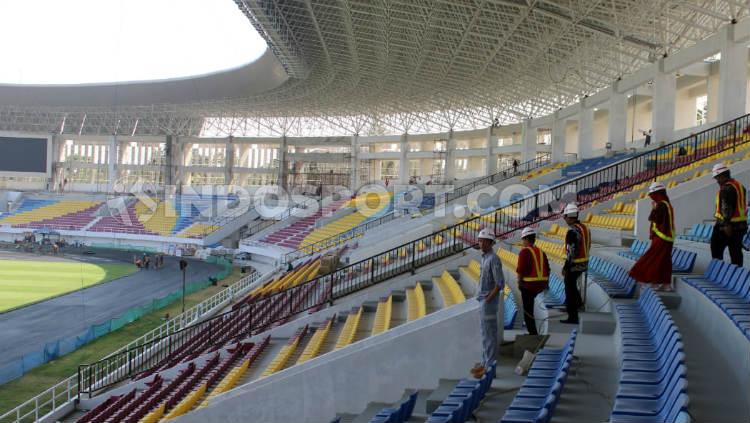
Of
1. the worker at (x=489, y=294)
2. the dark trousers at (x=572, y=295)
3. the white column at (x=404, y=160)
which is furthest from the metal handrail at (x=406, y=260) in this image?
the white column at (x=404, y=160)

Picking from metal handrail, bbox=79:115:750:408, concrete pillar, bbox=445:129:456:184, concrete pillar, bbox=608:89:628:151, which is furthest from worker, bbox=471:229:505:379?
concrete pillar, bbox=445:129:456:184

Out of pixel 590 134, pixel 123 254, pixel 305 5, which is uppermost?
pixel 305 5

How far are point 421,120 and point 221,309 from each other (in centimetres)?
3793

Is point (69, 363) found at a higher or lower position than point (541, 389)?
lower

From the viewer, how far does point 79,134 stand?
6406 cm

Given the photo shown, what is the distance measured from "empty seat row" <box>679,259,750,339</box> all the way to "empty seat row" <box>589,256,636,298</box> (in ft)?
2.10

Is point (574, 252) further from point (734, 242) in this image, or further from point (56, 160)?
point (56, 160)

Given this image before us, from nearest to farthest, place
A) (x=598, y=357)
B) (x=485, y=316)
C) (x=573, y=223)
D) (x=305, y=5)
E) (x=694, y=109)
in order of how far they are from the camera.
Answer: (x=598, y=357), (x=485, y=316), (x=573, y=223), (x=305, y=5), (x=694, y=109)

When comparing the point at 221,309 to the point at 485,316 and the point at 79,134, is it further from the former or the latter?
the point at 79,134

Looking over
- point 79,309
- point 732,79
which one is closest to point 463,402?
point 732,79

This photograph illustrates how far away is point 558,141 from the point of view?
39938 mm

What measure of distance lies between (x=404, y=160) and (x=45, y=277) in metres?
32.3

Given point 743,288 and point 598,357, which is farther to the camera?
point 598,357

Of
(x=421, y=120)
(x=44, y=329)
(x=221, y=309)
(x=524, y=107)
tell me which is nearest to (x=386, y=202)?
(x=524, y=107)
